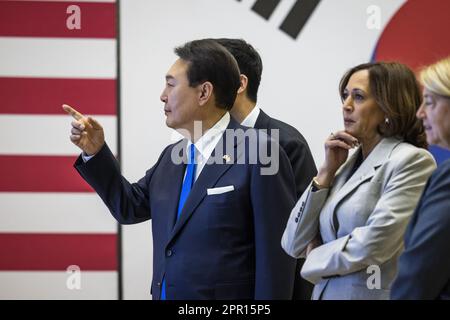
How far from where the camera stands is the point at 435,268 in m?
1.72

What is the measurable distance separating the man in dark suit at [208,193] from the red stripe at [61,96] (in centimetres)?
150

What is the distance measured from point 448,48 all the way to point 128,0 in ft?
5.62

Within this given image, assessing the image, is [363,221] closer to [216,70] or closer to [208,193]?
[208,193]

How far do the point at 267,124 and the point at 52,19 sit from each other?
5.43 ft

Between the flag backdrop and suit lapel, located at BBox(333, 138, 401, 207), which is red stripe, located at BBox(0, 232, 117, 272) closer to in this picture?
the flag backdrop

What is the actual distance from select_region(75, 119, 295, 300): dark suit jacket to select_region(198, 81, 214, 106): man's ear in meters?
0.19

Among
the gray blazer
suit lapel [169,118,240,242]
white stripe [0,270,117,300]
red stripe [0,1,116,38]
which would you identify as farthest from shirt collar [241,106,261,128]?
white stripe [0,270,117,300]

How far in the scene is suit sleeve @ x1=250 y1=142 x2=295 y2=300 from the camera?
2.40 metres

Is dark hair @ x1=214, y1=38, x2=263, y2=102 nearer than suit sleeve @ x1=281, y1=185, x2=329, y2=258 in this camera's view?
No

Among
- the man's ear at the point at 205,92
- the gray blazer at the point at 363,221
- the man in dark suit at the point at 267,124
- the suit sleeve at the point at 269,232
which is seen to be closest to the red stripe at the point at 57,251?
the man in dark suit at the point at 267,124

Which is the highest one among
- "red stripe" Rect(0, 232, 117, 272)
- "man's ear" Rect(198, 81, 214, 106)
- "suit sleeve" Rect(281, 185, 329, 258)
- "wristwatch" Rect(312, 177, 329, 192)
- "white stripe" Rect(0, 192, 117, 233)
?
"man's ear" Rect(198, 81, 214, 106)

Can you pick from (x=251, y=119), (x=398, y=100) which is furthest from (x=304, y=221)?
(x=251, y=119)
